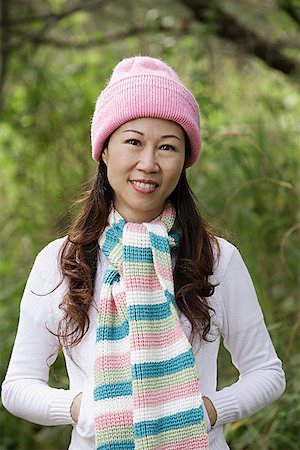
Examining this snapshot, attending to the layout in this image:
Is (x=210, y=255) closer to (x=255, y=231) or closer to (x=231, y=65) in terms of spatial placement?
(x=255, y=231)

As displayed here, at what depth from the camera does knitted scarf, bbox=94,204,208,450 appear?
2.30m

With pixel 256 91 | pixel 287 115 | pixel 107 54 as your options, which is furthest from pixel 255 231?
pixel 107 54

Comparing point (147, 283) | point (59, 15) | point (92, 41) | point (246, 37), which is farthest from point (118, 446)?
point (92, 41)

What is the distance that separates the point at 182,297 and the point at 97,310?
22 cm

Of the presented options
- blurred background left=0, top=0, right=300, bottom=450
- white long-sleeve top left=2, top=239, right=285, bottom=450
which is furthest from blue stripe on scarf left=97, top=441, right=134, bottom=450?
blurred background left=0, top=0, right=300, bottom=450

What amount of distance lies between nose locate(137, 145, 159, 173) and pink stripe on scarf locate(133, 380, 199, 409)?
0.52 m

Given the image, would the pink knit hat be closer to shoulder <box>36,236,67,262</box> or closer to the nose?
the nose

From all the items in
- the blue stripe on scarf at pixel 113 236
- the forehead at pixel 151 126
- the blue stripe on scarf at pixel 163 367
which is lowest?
the blue stripe on scarf at pixel 163 367

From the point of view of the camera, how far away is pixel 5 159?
6.10 meters

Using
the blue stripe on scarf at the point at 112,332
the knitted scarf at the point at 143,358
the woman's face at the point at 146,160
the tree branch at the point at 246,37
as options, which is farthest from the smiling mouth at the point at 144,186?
the tree branch at the point at 246,37

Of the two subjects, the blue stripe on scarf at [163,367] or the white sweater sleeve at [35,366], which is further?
the white sweater sleeve at [35,366]

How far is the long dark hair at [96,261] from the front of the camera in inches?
95.5

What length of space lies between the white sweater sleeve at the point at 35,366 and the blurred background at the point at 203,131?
1208 millimetres

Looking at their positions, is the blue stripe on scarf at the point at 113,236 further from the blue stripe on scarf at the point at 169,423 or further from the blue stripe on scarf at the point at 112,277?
the blue stripe on scarf at the point at 169,423
